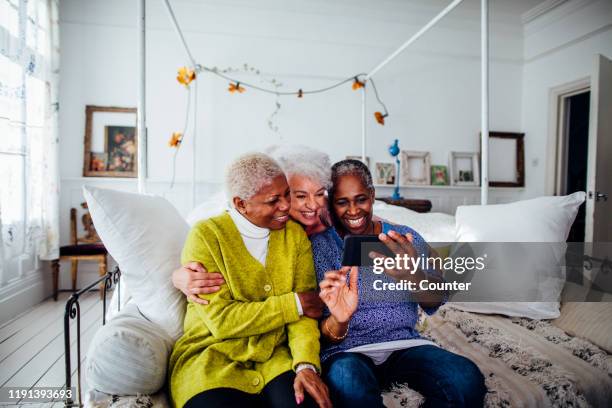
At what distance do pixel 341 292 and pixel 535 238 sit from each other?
0.99 metres

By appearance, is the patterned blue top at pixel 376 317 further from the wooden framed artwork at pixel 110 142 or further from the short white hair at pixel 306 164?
the wooden framed artwork at pixel 110 142

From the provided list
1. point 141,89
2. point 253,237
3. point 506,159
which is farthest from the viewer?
point 506,159

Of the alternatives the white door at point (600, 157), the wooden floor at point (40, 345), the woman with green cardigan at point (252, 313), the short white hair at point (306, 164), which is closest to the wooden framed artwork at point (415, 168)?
the white door at point (600, 157)

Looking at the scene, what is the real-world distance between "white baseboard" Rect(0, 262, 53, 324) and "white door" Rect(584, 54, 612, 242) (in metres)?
4.35

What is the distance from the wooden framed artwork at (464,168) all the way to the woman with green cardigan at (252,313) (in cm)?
357

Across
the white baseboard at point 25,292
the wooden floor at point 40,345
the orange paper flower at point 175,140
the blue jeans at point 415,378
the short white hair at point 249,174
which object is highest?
the orange paper flower at point 175,140

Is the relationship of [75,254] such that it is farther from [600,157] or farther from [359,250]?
[600,157]

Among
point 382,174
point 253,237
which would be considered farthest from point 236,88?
point 253,237

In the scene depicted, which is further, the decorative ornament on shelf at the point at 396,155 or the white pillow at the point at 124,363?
the decorative ornament on shelf at the point at 396,155

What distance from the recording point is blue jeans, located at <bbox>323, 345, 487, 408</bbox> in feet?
2.87

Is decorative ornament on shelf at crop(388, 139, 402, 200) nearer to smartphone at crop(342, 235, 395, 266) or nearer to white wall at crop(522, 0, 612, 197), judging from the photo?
white wall at crop(522, 0, 612, 197)

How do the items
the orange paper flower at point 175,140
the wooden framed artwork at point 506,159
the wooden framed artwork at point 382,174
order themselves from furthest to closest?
the wooden framed artwork at point 506,159
the wooden framed artwork at point 382,174
the orange paper flower at point 175,140

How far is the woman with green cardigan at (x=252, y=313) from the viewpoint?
885 millimetres

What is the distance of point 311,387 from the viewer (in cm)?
86
